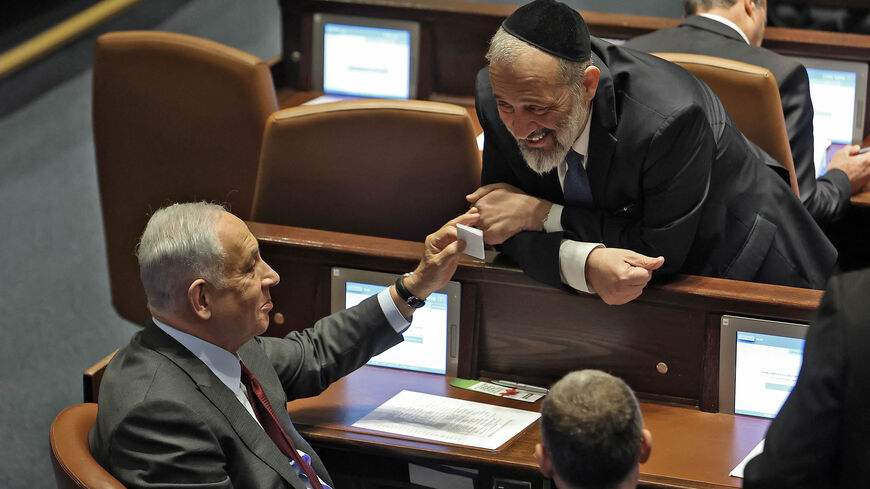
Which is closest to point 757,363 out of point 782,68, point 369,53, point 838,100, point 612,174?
point 612,174

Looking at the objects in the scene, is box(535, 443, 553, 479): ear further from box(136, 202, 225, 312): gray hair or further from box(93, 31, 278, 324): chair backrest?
box(93, 31, 278, 324): chair backrest

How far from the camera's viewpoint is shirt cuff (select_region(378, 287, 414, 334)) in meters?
2.38

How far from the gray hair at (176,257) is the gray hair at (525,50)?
675 millimetres

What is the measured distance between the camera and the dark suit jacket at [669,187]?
7.52 feet

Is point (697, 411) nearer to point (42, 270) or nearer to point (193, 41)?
point (193, 41)

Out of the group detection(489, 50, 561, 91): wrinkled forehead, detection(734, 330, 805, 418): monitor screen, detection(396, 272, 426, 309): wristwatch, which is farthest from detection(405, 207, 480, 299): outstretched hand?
detection(734, 330, 805, 418): monitor screen

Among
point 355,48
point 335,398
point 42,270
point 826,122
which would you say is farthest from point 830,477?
point 42,270

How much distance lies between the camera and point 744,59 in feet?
10.9

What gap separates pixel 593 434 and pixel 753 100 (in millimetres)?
1530

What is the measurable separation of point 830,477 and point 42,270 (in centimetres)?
366

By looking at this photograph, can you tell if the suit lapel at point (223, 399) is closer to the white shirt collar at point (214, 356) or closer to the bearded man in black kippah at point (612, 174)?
the white shirt collar at point (214, 356)

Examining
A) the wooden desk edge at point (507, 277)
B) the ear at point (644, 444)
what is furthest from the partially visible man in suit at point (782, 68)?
the ear at point (644, 444)

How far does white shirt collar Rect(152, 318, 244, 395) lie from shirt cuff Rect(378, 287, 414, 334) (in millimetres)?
374

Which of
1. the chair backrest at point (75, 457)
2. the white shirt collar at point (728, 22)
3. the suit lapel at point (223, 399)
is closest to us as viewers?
the chair backrest at point (75, 457)
